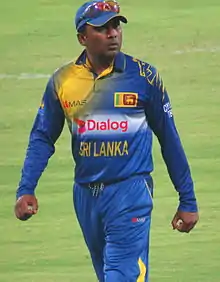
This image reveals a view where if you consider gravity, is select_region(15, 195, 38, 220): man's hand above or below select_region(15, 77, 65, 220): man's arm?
below

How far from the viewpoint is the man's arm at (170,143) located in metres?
7.01

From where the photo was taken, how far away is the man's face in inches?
274

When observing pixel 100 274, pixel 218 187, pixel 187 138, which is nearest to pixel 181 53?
pixel 187 138

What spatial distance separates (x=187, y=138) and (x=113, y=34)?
552 cm

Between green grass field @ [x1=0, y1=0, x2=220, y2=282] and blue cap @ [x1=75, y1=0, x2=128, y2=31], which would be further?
green grass field @ [x1=0, y1=0, x2=220, y2=282]

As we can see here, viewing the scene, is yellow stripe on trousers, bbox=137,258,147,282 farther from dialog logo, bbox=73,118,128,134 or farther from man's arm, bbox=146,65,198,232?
dialog logo, bbox=73,118,128,134

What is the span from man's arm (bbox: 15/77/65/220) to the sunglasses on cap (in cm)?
44

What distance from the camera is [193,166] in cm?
A: 1156

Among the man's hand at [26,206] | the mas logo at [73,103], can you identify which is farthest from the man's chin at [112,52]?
the man's hand at [26,206]

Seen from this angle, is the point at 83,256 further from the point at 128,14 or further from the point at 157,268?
the point at 128,14

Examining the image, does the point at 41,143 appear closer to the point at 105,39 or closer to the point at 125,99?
the point at 125,99

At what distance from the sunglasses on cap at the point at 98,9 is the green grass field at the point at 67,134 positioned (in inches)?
102

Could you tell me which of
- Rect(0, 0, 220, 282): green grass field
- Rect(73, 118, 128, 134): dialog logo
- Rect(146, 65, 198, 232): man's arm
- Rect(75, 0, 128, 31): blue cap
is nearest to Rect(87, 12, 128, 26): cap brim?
Rect(75, 0, 128, 31): blue cap

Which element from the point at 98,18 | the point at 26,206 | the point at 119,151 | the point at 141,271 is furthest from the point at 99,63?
the point at 141,271
